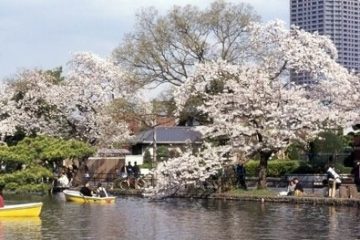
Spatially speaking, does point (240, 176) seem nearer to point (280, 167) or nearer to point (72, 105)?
point (280, 167)

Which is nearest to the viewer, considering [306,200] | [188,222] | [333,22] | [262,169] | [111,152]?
[188,222]

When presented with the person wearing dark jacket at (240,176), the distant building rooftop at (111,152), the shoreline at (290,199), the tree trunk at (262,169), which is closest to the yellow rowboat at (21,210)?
the shoreline at (290,199)

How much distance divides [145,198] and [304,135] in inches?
375

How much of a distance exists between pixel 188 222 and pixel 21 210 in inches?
272

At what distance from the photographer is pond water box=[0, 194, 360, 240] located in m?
24.2

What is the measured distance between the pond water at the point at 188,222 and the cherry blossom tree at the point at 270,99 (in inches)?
160

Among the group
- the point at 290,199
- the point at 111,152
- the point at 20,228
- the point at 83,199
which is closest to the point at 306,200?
the point at 290,199

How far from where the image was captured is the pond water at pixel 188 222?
2416 cm

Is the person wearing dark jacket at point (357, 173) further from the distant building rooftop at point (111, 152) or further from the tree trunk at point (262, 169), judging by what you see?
the distant building rooftop at point (111, 152)

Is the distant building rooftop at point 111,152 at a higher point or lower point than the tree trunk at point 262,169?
higher

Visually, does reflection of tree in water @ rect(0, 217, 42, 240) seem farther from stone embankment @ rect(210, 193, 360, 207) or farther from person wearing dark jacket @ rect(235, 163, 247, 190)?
person wearing dark jacket @ rect(235, 163, 247, 190)

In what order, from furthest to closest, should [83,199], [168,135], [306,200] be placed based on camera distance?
[168,135]
[83,199]
[306,200]

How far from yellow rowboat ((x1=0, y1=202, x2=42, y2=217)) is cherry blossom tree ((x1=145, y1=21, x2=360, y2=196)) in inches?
452

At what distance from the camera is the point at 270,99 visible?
40438 millimetres
